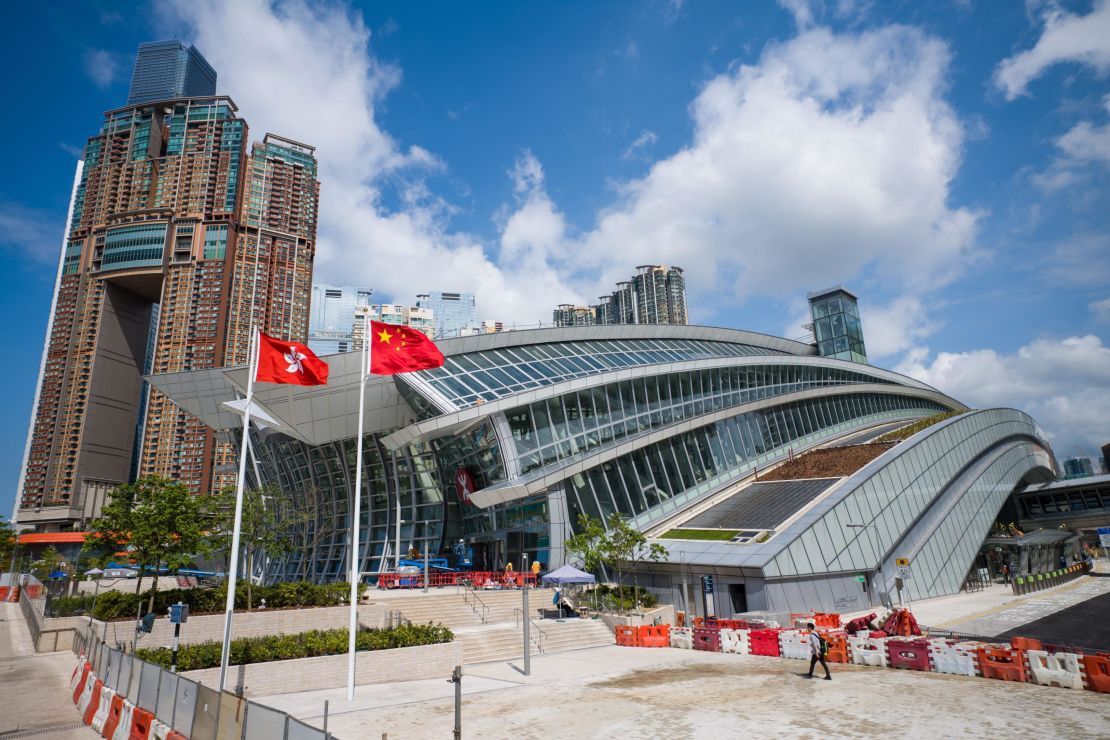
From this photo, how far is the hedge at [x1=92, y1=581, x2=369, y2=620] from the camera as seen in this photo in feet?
73.3

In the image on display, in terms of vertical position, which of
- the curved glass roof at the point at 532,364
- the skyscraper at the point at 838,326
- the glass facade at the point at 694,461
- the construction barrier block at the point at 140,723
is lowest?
the construction barrier block at the point at 140,723

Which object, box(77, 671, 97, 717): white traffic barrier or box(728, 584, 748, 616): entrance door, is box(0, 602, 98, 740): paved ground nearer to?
box(77, 671, 97, 717): white traffic barrier

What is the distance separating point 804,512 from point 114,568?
58052mm

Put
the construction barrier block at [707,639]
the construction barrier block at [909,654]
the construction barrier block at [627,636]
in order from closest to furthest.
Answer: the construction barrier block at [909,654] → the construction barrier block at [707,639] → the construction barrier block at [627,636]

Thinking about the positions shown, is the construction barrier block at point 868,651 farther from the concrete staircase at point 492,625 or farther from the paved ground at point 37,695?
the paved ground at point 37,695

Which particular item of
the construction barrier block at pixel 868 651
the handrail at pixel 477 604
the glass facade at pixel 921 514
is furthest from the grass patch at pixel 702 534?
the construction barrier block at pixel 868 651

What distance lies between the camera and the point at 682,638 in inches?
947

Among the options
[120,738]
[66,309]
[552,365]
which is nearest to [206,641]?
[120,738]

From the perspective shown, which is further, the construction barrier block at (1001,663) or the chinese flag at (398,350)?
the chinese flag at (398,350)

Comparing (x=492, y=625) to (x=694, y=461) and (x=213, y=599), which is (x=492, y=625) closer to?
(x=213, y=599)

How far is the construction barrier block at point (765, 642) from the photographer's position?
2091cm

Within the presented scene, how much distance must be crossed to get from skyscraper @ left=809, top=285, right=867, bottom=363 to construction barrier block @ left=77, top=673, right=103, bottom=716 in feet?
255

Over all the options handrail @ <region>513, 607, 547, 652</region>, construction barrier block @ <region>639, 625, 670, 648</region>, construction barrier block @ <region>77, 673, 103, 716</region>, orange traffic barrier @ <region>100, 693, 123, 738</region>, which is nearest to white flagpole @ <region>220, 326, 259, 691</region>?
orange traffic barrier @ <region>100, 693, 123, 738</region>

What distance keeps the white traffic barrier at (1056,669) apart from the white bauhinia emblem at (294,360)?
21.2 meters
